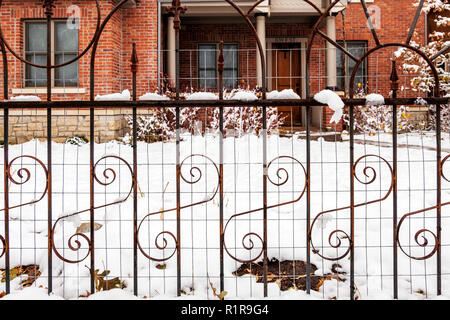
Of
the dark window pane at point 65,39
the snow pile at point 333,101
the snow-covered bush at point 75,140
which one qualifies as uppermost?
the dark window pane at point 65,39

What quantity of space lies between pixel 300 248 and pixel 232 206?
1209mm

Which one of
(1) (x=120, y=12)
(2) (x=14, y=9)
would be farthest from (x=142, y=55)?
(2) (x=14, y=9)

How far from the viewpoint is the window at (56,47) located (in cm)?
998

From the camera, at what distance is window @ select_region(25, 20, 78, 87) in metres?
9.98

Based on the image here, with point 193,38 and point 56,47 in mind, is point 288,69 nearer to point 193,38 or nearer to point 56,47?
point 193,38

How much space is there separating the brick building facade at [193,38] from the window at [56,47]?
40 mm

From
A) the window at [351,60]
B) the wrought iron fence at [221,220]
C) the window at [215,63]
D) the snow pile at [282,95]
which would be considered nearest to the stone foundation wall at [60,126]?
the wrought iron fence at [221,220]

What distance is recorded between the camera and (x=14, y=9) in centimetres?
989

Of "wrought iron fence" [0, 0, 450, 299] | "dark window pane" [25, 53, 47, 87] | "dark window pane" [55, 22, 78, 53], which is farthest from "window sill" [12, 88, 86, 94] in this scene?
"wrought iron fence" [0, 0, 450, 299]

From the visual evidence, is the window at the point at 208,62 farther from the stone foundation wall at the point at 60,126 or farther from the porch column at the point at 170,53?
the stone foundation wall at the point at 60,126

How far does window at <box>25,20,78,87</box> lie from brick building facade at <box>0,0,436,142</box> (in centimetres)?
4

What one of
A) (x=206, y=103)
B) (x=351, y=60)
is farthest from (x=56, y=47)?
(x=206, y=103)

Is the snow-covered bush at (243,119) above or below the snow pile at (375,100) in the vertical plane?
above

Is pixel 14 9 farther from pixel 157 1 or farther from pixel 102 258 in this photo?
pixel 102 258
